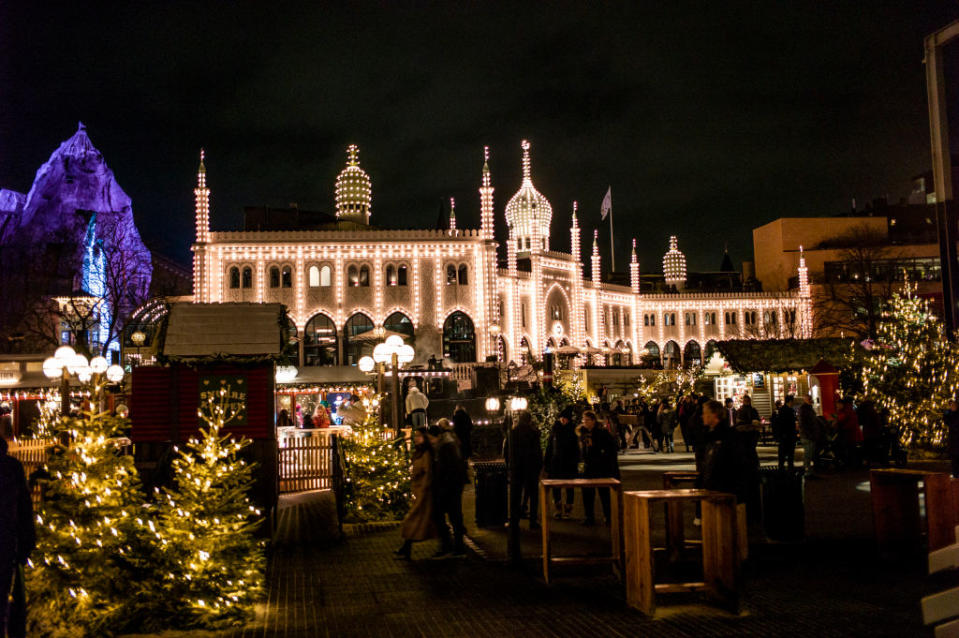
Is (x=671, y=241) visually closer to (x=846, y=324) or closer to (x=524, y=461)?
(x=846, y=324)

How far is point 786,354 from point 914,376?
7074mm

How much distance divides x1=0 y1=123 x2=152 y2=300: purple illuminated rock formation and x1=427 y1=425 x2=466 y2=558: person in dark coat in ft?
164

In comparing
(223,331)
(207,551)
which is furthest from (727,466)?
(223,331)

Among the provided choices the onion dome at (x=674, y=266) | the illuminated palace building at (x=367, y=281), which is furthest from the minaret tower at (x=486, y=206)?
the onion dome at (x=674, y=266)

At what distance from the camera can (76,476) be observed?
6.97 metres

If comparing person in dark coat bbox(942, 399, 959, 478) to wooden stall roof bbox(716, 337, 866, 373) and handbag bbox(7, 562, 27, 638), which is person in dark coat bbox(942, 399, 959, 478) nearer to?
handbag bbox(7, 562, 27, 638)

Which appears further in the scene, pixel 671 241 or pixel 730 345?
pixel 671 241

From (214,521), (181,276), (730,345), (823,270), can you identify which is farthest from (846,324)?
(214,521)

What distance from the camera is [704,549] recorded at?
7660 mm

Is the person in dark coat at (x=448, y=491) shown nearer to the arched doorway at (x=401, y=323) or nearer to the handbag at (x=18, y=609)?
the handbag at (x=18, y=609)

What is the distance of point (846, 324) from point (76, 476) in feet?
202

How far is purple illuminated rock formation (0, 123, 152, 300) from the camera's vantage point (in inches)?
2239

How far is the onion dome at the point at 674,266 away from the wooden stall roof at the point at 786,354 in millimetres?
45564

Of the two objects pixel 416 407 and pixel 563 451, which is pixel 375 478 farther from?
pixel 416 407
